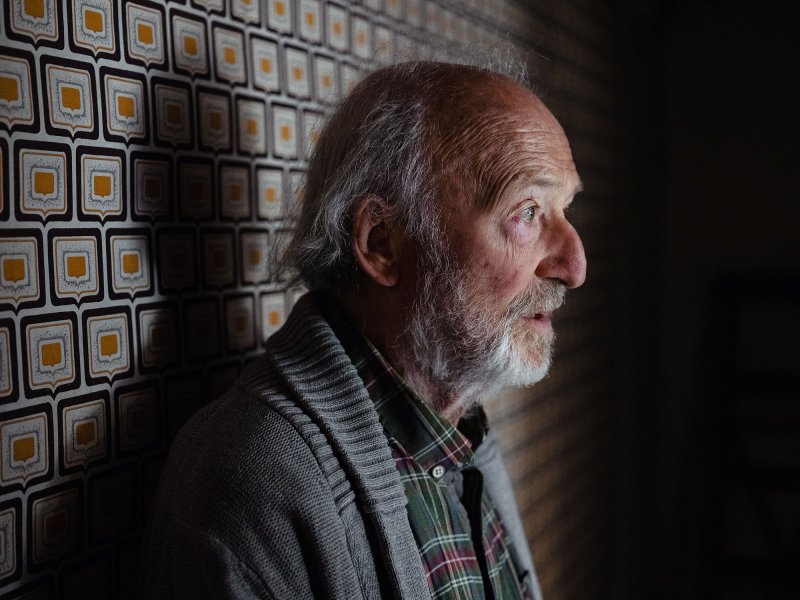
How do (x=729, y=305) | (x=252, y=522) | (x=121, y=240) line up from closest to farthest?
1. (x=252, y=522)
2. (x=121, y=240)
3. (x=729, y=305)

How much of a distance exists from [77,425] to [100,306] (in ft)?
0.40

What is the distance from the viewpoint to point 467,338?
0.94 metres

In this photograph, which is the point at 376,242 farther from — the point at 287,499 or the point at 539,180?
the point at 287,499

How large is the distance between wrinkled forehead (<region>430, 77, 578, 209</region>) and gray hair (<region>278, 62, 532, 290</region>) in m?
0.02

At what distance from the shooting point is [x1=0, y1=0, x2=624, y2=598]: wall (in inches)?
27.5

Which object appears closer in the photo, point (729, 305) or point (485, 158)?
point (485, 158)

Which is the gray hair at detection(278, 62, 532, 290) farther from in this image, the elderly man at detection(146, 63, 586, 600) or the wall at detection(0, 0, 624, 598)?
the wall at detection(0, 0, 624, 598)

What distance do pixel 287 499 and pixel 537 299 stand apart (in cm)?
42

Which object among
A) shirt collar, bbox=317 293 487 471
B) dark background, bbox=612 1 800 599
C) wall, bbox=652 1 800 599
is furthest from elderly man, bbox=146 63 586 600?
wall, bbox=652 1 800 599

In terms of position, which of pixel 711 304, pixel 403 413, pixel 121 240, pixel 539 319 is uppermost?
pixel 121 240

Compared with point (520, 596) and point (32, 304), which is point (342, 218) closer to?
point (32, 304)

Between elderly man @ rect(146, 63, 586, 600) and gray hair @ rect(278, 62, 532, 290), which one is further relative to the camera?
gray hair @ rect(278, 62, 532, 290)

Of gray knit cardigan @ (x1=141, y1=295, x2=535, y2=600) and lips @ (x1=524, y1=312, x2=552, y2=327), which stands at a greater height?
lips @ (x1=524, y1=312, x2=552, y2=327)

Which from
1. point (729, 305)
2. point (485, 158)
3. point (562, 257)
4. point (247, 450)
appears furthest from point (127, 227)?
point (729, 305)
